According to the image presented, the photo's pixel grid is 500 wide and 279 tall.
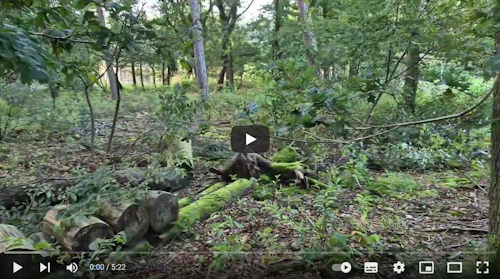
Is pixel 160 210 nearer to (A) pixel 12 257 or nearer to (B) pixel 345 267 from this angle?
(A) pixel 12 257

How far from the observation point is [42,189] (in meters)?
2.36

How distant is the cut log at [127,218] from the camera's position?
1.97 meters

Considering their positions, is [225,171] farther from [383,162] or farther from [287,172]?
[383,162]

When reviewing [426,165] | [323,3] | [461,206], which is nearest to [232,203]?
[461,206]

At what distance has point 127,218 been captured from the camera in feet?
6.59

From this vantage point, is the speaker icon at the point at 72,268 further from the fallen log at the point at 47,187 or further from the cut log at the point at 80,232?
the fallen log at the point at 47,187

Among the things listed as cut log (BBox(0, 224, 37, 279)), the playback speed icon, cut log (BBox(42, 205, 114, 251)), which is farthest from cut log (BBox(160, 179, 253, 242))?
the playback speed icon

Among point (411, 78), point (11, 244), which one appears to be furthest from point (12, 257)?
point (411, 78)

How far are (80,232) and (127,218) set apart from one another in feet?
0.95

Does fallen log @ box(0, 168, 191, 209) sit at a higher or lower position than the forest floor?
higher

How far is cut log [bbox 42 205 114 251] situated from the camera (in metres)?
1.74

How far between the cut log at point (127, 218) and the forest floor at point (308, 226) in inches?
6.1

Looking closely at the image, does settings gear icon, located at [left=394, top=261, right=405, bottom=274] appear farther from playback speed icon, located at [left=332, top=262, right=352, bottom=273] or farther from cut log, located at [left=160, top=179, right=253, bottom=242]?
cut log, located at [left=160, top=179, right=253, bottom=242]

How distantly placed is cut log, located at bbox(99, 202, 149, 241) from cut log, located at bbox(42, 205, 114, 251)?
80mm
